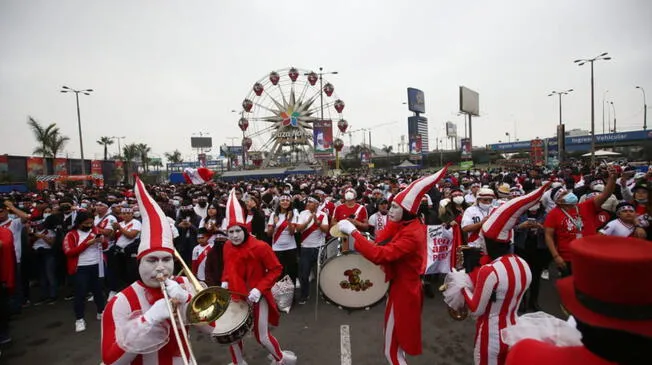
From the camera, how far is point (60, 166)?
3694cm

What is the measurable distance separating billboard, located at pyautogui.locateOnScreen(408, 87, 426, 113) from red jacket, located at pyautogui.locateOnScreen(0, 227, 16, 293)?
47937 mm

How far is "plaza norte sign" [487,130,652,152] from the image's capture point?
52106mm

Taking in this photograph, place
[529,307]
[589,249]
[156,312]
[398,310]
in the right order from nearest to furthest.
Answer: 1. [589,249]
2. [156,312]
3. [398,310]
4. [529,307]

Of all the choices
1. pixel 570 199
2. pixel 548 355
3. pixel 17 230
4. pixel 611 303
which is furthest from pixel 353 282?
pixel 17 230

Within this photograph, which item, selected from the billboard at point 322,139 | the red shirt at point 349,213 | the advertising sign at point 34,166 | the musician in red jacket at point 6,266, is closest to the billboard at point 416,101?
the billboard at point 322,139

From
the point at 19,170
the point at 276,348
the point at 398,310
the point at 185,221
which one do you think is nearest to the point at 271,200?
the point at 185,221

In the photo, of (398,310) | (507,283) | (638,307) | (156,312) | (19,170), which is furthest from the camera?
(19,170)

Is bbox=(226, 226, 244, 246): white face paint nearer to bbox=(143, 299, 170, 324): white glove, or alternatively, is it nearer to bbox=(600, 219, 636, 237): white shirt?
bbox=(143, 299, 170, 324): white glove

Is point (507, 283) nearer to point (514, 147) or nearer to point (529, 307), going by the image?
point (529, 307)

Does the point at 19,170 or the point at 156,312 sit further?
the point at 19,170

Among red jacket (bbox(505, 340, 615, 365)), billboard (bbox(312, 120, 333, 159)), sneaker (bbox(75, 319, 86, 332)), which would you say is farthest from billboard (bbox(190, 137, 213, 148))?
red jacket (bbox(505, 340, 615, 365))

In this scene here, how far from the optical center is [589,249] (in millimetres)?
1104

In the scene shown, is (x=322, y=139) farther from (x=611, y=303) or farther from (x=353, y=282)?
(x=611, y=303)

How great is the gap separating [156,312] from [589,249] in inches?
90.1
